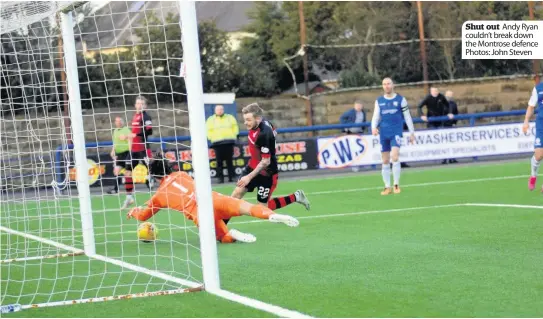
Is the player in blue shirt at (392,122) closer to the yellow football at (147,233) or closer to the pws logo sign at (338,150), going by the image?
the yellow football at (147,233)

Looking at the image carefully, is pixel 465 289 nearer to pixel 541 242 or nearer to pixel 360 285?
pixel 360 285

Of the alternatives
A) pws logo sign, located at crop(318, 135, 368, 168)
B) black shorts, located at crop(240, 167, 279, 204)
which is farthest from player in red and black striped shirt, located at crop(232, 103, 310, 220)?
pws logo sign, located at crop(318, 135, 368, 168)

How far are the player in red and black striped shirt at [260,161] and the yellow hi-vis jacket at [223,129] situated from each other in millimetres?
10627

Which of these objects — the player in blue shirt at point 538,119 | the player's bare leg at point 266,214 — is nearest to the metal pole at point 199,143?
the player's bare leg at point 266,214

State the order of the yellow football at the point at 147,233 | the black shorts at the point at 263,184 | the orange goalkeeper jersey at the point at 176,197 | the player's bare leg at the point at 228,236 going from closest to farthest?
the orange goalkeeper jersey at the point at 176,197
the player's bare leg at the point at 228,236
the yellow football at the point at 147,233
the black shorts at the point at 263,184

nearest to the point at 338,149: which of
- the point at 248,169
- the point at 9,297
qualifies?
the point at 248,169

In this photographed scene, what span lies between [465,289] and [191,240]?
5.09m

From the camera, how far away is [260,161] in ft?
40.4

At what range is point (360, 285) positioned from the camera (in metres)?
7.45

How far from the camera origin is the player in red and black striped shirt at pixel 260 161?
12094 mm

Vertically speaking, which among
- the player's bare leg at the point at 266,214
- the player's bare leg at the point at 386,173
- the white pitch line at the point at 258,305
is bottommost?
the player's bare leg at the point at 386,173

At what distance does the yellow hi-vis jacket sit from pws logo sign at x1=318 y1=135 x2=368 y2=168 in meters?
2.53

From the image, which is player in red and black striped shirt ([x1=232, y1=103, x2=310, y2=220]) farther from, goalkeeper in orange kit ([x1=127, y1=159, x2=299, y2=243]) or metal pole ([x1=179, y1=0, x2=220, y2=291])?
metal pole ([x1=179, y1=0, x2=220, y2=291])

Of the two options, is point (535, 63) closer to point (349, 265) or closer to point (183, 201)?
point (183, 201)
